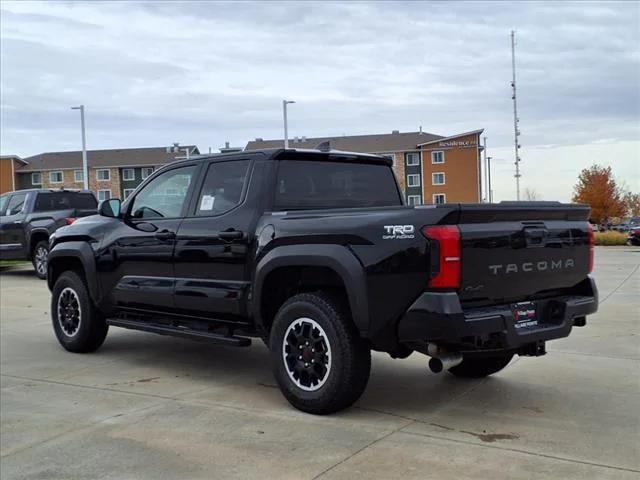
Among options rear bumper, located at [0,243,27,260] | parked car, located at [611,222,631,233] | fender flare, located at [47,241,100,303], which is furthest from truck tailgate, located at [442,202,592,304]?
parked car, located at [611,222,631,233]

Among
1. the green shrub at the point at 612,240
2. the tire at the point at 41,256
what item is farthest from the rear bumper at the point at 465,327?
the green shrub at the point at 612,240

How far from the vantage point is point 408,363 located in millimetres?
6602

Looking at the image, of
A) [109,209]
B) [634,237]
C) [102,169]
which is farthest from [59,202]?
[102,169]

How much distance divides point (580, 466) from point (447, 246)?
1451 millimetres

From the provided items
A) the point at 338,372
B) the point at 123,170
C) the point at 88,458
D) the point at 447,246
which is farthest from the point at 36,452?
the point at 123,170

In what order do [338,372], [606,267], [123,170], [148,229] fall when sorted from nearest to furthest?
[338,372] < [148,229] < [606,267] < [123,170]

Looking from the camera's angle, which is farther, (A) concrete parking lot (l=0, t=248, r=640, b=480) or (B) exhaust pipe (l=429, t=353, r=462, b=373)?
(B) exhaust pipe (l=429, t=353, r=462, b=373)

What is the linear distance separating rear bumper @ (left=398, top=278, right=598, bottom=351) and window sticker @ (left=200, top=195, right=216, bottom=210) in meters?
2.23

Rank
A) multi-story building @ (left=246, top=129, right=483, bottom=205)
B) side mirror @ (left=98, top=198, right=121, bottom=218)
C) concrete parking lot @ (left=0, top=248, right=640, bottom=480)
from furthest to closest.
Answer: multi-story building @ (left=246, top=129, right=483, bottom=205), side mirror @ (left=98, top=198, right=121, bottom=218), concrete parking lot @ (left=0, top=248, right=640, bottom=480)

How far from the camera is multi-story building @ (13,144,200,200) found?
2958 inches

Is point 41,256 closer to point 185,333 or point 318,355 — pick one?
point 185,333

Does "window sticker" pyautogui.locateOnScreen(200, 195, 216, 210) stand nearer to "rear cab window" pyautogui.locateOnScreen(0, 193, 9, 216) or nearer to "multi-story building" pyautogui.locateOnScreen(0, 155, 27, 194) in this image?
"rear cab window" pyautogui.locateOnScreen(0, 193, 9, 216)

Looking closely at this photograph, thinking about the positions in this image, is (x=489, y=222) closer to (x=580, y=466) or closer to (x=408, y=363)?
(x=580, y=466)

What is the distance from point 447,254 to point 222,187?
240 centimetres
